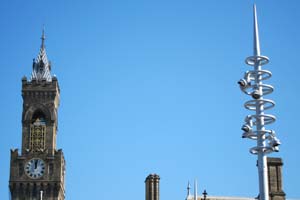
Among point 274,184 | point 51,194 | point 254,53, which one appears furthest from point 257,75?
point 51,194

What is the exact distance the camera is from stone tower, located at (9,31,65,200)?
101m

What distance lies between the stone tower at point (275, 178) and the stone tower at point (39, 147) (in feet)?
173

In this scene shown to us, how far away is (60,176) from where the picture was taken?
102 meters

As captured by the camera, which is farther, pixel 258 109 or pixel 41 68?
pixel 41 68

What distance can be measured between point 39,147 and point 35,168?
2877 millimetres

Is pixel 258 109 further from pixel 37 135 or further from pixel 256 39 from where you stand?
pixel 37 135

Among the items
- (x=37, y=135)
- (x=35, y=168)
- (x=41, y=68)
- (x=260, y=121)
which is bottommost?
(x=260, y=121)

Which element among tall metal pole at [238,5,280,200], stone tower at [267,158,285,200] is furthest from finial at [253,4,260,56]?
stone tower at [267,158,285,200]

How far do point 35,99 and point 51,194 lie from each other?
12.1 m

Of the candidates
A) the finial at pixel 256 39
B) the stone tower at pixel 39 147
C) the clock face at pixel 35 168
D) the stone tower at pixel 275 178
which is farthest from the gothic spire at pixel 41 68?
the finial at pixel 256 39

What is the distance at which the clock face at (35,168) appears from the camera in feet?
334

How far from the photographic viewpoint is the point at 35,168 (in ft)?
335

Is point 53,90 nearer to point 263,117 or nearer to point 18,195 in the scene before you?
point 18,195

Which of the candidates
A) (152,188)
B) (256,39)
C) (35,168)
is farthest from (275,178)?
(35,168)
